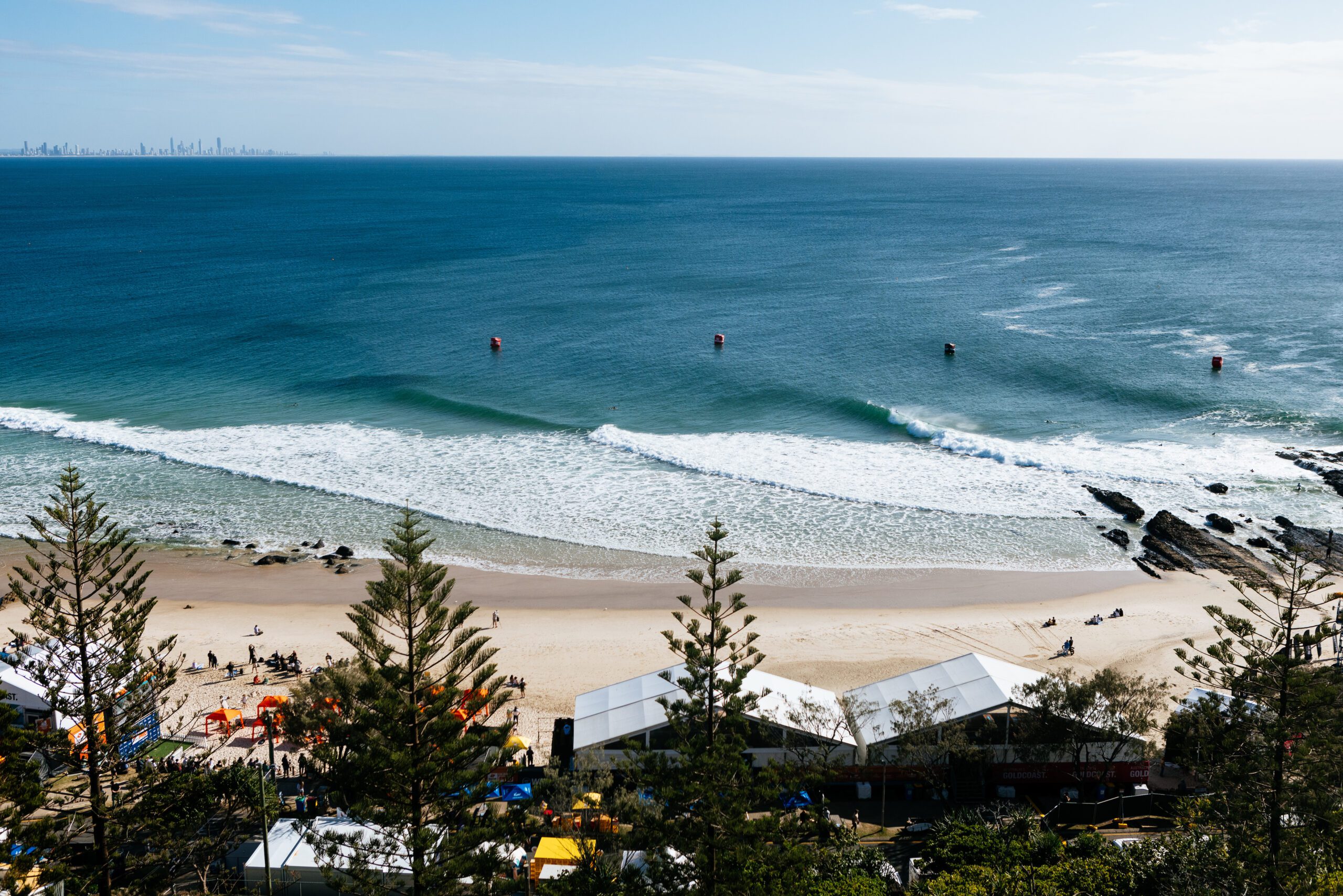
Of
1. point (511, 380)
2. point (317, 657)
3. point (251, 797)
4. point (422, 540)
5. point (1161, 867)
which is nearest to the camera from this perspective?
point (1161, 867)

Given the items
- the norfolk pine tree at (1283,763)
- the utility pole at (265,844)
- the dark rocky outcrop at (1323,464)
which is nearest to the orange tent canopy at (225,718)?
the utility pole at (265,844)

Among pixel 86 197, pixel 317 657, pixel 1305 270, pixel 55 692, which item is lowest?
pixel 317 657

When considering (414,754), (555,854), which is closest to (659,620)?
(555,854)

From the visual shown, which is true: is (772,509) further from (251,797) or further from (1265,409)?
(1265,409)

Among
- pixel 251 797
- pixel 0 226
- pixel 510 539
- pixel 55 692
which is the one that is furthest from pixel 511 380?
pixel 0 226

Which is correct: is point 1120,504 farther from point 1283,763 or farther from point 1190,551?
point 1283,763

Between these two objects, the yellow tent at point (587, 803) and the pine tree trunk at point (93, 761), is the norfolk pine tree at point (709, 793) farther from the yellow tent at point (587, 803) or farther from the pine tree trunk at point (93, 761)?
the pine tree trunk at point (93, 761)
